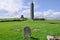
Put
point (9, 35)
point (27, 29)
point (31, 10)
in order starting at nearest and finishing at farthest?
point (27, 29), point (9, 35), point (31, 10)

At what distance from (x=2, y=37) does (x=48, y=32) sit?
247 inches

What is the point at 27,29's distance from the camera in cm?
1705

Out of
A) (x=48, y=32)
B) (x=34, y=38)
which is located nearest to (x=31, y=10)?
(x=48, y=32)

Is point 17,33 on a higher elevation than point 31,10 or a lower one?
lower

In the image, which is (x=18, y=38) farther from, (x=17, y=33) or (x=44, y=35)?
(x=44, y=35)

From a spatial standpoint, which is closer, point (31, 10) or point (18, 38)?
point (18, 38)

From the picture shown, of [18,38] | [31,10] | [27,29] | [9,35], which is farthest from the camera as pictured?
[31,10]

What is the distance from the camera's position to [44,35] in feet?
62.8

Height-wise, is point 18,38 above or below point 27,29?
below

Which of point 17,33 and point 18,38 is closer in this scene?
point 18,38

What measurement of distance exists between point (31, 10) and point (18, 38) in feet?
62.5

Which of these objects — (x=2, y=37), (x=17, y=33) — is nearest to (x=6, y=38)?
(x=2, y=37)

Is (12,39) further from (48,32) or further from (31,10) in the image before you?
(31,10)

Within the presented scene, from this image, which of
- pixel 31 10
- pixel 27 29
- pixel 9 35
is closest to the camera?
pixel 27 29
